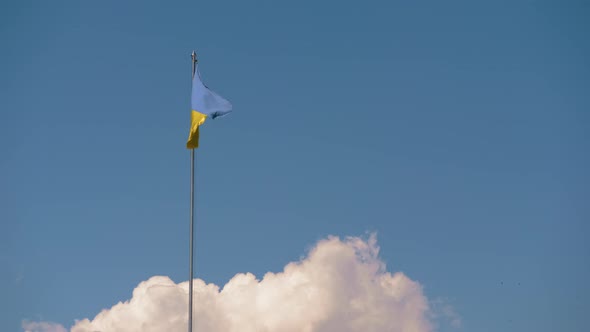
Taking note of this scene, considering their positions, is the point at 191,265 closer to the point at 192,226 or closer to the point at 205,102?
the point at 192,226

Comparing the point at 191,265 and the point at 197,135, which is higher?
the point at 197,135

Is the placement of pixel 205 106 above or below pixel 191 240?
above

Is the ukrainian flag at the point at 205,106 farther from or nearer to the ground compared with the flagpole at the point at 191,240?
farther from the ground

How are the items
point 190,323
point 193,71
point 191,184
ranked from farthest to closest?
1. point 193,71
2. point 191,184
3. point 190,323

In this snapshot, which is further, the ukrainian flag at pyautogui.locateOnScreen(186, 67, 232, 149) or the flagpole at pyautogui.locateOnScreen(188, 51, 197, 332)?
the ukrainian flag at pyautogui.locateOnScreen(186, 67, 232, 149)

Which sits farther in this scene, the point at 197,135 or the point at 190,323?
the point at 197,135

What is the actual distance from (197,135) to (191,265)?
8772 mm

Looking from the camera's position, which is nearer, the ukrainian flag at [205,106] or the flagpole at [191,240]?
the flagpole at [191,240]

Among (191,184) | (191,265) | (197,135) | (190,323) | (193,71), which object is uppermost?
(193,71)

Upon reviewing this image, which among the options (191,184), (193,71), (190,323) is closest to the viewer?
(190,323)

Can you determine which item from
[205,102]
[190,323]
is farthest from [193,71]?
[190,323]

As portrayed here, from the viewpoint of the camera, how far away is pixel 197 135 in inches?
2025

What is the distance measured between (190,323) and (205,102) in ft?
46.2

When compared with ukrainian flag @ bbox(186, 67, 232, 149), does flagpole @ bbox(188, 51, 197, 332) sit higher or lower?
lower
